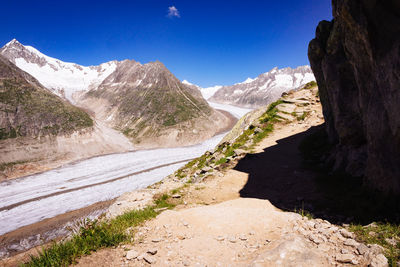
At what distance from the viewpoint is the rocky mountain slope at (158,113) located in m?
126

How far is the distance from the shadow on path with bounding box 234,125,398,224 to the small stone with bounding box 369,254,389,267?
2.61 m

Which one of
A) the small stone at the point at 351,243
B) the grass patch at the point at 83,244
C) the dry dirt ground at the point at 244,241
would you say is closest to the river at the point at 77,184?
the grass patch at the point at 83,244

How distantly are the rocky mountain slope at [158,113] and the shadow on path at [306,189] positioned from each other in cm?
10219

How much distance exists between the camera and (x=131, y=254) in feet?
19.5

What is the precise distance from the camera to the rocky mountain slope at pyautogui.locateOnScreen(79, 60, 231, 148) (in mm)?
125688

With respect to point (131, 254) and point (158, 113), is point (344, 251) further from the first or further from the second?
point (158, 113)

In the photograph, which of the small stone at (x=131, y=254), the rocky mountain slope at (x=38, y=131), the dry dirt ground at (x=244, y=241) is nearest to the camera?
the dry dirt ground at (x=244, y=241)

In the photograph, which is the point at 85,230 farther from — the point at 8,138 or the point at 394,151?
the point at 8,138

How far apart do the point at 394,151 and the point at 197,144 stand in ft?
362

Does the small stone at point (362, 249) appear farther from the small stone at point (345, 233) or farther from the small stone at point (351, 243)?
the small stone at point (345, 233)

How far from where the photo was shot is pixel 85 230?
6.76 m

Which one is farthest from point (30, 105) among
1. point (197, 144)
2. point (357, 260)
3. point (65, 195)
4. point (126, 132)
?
point (357, 260)

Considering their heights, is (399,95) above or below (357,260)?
above

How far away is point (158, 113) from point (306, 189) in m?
140
